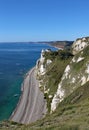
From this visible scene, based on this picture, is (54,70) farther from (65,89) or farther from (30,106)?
(65,89)

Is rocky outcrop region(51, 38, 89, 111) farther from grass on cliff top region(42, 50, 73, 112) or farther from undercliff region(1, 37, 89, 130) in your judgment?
grass on cliff top region(42, 50, 73, 112)

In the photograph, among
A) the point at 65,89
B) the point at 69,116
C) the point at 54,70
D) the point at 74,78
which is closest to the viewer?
the point at 69,116

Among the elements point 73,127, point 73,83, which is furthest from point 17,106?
point 73,127

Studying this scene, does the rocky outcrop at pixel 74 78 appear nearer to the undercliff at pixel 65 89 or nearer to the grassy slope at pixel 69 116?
the undercliff at pixel 65 89

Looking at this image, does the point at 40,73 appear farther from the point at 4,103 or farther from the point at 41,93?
the point at 4,103

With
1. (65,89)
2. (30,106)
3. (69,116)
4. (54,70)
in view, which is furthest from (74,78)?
(69,116)

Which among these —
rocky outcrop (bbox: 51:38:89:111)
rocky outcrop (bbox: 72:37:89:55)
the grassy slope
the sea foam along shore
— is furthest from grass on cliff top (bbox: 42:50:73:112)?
rocky outcrop (bbox: 72:37:89:55)
